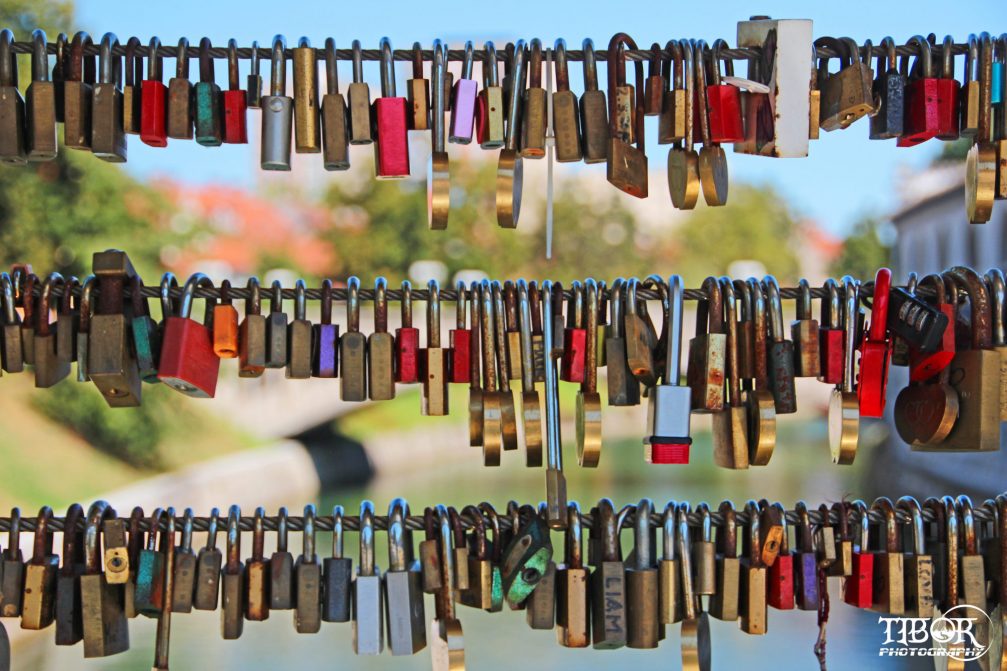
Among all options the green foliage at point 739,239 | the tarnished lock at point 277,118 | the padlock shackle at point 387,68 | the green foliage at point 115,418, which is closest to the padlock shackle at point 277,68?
the tarnished lock at point 277,118

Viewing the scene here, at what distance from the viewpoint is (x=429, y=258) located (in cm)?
1792

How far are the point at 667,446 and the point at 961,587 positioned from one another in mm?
404

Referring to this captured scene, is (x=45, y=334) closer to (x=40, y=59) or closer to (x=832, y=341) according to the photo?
(x=40, y=59)

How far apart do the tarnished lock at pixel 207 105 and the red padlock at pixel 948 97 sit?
2.79 feet

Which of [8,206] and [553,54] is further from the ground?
[8,206]

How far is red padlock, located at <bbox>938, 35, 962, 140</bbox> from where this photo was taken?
1.33 metres

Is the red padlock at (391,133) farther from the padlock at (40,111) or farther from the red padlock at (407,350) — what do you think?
the padlock at (40,111)

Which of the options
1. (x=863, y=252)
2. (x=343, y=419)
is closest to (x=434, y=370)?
(x=343, y=419)

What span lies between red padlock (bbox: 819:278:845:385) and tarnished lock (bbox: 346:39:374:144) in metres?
0.58

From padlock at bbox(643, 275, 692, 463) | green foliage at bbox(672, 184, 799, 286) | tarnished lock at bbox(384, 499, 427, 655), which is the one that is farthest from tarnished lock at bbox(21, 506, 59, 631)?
green foliage at bbox(672, 184, 799, 286)

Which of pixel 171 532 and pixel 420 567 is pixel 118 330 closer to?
pixel 171 532

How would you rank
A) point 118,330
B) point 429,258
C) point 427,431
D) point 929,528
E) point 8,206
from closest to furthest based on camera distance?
point 118,330 → point 929,528 → point 8,206 → point 427,431 → point 429,258

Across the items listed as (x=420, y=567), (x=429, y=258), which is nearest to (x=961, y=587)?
(x=420, y=567)

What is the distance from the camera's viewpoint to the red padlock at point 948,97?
1.33 meters
